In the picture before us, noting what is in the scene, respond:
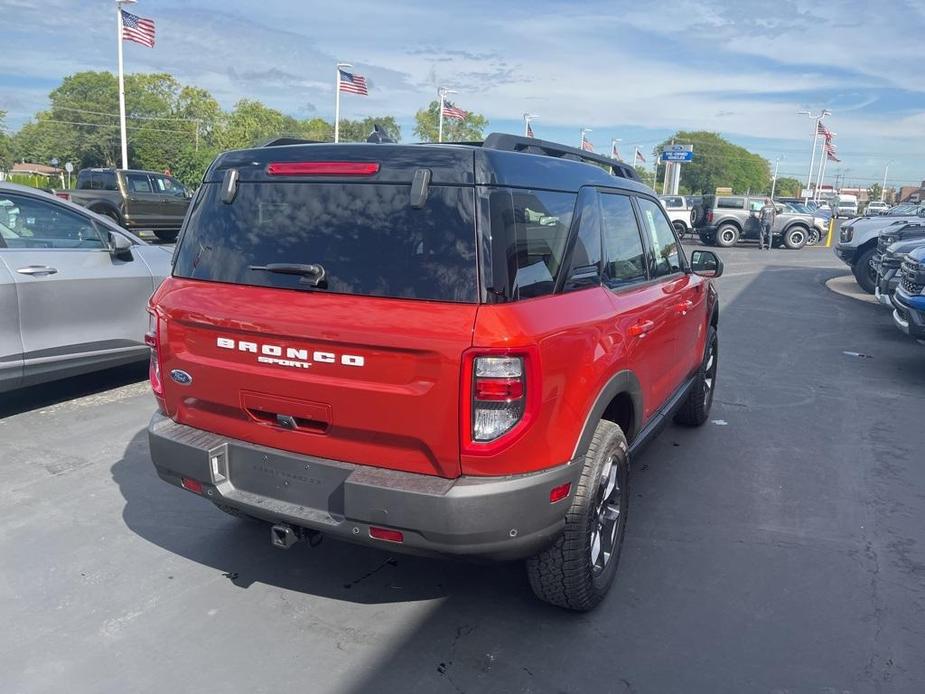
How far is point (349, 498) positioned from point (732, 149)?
142936 millimetres

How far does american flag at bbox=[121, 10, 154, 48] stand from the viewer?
25.6m

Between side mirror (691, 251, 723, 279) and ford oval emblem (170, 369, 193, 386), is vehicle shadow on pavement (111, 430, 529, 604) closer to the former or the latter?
ford oval emblem (170, 369, 193, 386)

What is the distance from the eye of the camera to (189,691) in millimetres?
2590

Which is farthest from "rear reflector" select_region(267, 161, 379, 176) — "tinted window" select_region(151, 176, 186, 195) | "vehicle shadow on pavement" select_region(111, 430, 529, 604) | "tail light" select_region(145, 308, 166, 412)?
"tinted window" select_region(151, 176, 186, 195)

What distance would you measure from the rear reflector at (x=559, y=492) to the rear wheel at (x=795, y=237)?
2815 centimetres

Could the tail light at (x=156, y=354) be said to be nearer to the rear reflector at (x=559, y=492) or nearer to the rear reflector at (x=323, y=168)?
the rear reflector at (x=323, y=168)

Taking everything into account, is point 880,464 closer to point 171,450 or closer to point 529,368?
point 529,368

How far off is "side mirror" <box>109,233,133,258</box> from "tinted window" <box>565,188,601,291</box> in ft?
13.3

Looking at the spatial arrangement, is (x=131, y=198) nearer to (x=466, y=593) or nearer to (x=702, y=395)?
(x=702, y=395)

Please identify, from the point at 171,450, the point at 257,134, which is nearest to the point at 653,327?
the point at 171,450

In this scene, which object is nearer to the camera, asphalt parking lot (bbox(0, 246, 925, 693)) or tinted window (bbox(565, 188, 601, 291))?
asphalt parking lot (bbox(0, 246, 925, 693))

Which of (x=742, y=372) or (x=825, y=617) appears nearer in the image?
(x=825, y=617)

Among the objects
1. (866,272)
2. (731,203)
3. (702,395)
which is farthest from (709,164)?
(702,395)

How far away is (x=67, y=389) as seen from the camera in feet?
20.5
